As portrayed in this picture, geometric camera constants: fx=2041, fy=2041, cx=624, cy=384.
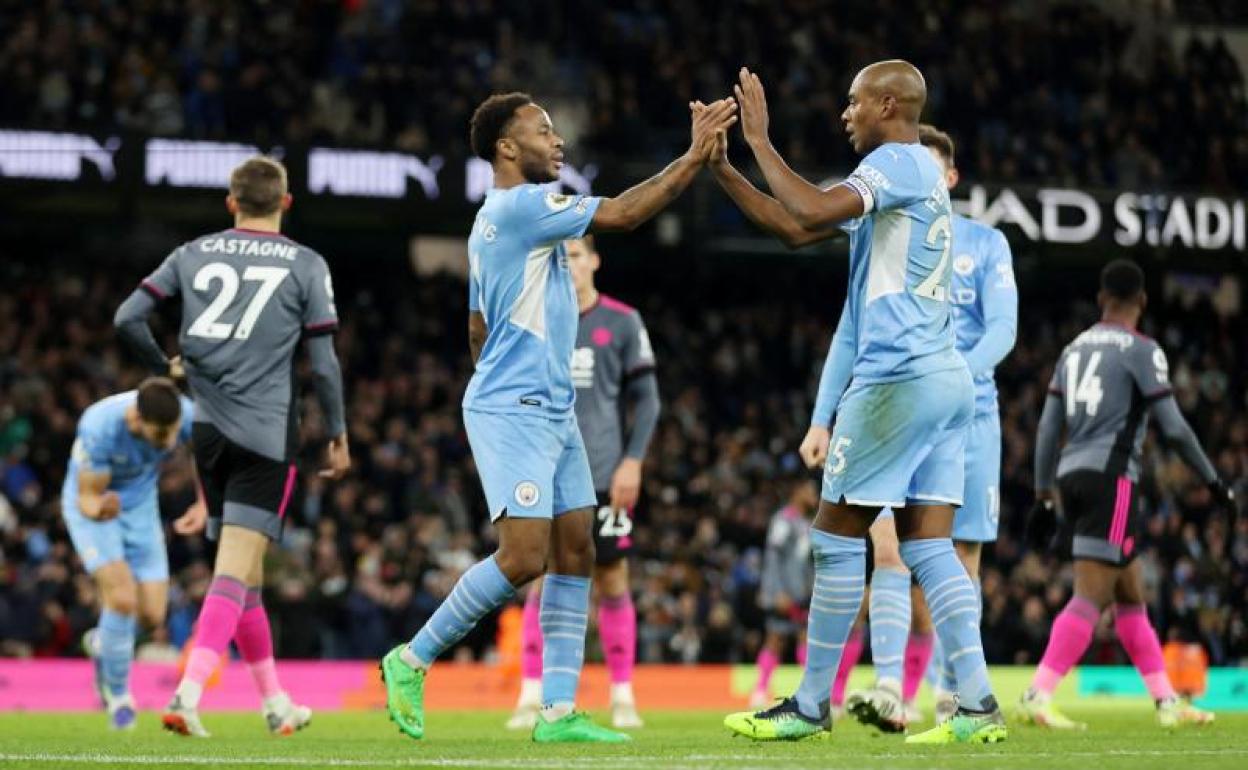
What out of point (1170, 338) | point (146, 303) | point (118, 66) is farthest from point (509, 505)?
point (1170, 338)

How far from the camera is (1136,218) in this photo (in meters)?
25.8

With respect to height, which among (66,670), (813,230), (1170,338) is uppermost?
(1170,338)

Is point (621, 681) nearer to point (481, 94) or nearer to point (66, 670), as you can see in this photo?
point (66, 670)

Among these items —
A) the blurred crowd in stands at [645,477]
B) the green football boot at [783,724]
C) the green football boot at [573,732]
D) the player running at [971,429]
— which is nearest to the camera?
the green football boot at [783,724]

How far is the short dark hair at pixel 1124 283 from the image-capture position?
32.3ft

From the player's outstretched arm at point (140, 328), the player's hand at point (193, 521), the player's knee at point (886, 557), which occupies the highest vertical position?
the player's outstretched arm at point (140, 328)

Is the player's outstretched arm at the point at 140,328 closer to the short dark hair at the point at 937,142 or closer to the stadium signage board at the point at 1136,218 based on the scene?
the short dark hair at the point at 937,142

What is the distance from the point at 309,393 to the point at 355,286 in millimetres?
2237

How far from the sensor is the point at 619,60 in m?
26.5

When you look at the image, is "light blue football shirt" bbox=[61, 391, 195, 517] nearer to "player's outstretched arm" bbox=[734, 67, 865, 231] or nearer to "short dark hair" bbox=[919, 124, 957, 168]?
"short dark hair" bbox=[919, 124, 957, 168]

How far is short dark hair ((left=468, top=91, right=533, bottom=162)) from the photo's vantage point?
7547 mm

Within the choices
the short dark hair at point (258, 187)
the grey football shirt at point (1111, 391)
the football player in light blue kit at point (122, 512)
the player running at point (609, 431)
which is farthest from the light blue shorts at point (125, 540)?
the grey football shirt at point (1111, 391)

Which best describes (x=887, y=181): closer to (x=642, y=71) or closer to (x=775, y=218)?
(x=775, y=218)

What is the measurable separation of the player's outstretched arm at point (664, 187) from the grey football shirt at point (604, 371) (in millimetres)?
3310
